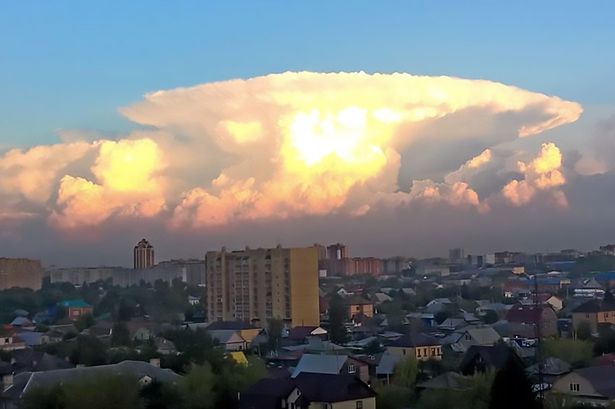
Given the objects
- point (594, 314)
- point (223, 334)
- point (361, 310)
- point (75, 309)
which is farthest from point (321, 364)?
point (75, 309)

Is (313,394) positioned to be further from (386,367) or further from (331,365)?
(386,367)

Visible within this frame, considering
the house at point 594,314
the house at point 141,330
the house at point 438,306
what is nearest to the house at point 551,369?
the house at point 594,314

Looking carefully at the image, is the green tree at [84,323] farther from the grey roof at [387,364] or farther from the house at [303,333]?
the grey roof at [387,364]

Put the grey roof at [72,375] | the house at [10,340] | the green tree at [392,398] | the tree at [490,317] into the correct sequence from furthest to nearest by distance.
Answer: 1. the tree at [490,317]
2. the house at [10,340]
3. the grey roof at [72,375]
4. the green tree at [392,398]

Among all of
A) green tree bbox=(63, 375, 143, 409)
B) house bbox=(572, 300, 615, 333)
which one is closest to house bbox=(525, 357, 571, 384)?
green tree bbox=(63, 375, 143, 409)

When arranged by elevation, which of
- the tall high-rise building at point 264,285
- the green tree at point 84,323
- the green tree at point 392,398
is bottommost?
the green tree at point 392,398

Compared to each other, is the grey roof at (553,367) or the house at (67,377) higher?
the house at (67,377)
